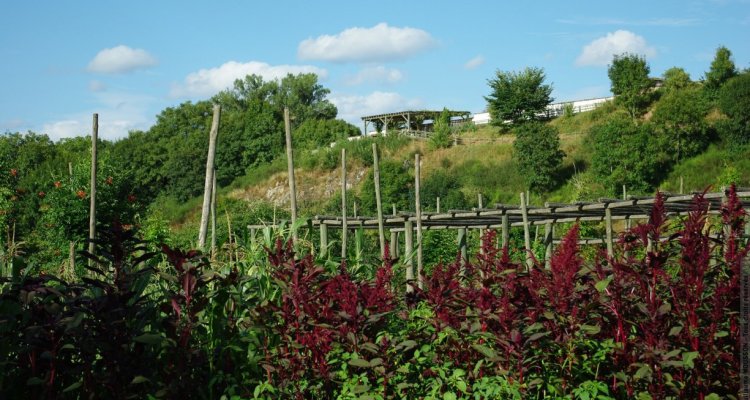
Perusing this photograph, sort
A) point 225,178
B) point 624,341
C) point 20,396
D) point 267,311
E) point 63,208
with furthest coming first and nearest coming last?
point 225,178 → point 63,208 → point 267,311 → point 20,396 → point 624,341

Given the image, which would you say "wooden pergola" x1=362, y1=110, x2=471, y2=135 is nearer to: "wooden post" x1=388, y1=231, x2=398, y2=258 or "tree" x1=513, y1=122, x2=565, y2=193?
"tree" x1=513, y1=122, x2=565, y2=193

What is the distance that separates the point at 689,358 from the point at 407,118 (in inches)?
1707

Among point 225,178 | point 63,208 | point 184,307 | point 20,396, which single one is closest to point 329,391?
point 184,307

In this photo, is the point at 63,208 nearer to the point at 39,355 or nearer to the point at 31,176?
the point at 39,355

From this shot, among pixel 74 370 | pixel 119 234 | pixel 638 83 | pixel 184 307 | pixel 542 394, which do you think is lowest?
pixel 542 394

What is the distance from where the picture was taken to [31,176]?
3045 cm

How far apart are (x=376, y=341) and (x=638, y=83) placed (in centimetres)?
3329

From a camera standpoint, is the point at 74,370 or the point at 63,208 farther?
the point at 63,208

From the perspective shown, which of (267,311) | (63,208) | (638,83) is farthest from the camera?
(638,83)

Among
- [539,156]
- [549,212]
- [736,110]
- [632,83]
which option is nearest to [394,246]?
[549,212]

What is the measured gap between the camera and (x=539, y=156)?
30141 mm

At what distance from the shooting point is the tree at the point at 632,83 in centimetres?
3466

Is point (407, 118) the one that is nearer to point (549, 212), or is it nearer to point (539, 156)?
point (539, 156)

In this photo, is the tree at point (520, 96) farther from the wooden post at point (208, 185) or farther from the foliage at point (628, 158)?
the wooden post at point (208, 185)
